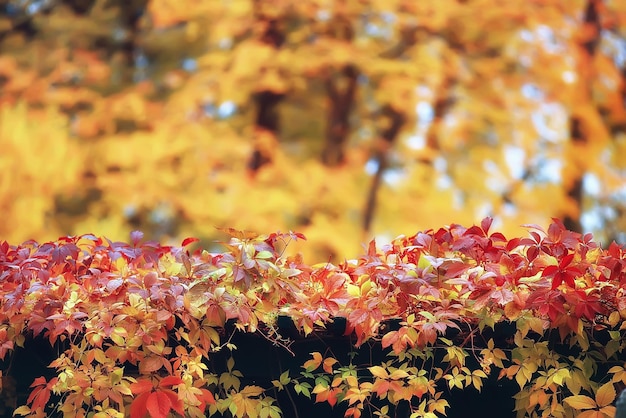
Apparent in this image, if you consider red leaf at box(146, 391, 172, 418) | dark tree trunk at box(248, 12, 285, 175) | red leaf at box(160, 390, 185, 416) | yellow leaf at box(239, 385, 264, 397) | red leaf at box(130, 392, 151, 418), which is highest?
red leaf at box(160, 390, 185, 416)

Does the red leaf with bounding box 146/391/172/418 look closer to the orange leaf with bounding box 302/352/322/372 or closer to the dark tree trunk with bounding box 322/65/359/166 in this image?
the orange leaf with bounding box 302/352/322/372

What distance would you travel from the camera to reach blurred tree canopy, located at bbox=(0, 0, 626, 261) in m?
6.98

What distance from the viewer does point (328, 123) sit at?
784cm

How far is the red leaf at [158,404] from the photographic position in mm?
1869

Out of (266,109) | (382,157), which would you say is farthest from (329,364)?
(266,109)

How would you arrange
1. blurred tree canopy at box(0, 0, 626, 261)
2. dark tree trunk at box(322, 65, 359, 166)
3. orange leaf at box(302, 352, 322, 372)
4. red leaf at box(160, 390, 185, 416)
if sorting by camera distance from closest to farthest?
red leaf at box(160, 390, 185, 416), orange leaf at box(302, 352, 322, 372), blurred tree canopy at box(0, 0, 626, 261), dark tree trunk at box(322, 65, 359, 166)

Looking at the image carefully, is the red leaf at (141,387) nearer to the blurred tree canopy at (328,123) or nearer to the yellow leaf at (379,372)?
the yellow leaf at (379,372)

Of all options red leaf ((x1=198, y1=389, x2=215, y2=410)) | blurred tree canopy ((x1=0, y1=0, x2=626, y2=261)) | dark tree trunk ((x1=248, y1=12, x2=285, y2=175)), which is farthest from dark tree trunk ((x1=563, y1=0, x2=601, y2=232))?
red leaf ((x1=198, y1=389, x2=215, y2=410))

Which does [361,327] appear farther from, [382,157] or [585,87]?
[585,87]

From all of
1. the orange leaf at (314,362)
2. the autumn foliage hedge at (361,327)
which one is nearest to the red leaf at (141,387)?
the autumn foliage hedge at (361,327)

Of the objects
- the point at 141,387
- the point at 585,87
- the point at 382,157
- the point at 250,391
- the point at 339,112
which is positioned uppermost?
the point at 141,387

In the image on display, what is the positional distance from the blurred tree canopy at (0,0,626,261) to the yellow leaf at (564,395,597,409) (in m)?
4.86

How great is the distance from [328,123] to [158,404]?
20.2 ft

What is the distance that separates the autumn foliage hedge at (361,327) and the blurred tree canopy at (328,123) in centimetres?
458
